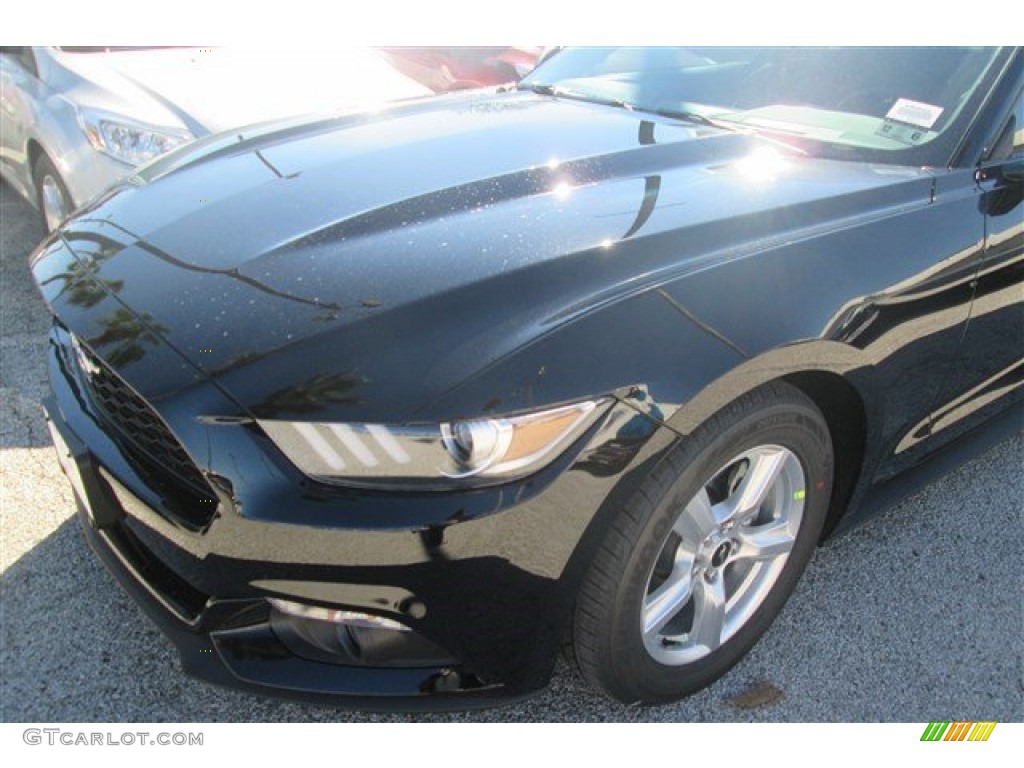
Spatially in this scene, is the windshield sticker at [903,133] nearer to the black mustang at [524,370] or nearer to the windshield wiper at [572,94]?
the black mustang at [524,370]

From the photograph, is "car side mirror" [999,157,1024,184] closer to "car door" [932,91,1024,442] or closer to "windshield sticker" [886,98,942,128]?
"car door" [932,91,1024,442]

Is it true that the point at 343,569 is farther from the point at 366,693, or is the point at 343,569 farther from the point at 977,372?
the point at 977,372

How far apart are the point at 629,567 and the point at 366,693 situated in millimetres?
561

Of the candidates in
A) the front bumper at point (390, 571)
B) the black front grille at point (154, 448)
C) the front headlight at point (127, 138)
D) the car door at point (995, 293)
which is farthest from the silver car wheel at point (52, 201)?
the car door at point (995, 293)

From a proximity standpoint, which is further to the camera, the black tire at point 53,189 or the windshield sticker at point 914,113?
the black tire at point 53,189

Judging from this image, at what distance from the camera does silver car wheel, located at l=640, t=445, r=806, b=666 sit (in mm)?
1869

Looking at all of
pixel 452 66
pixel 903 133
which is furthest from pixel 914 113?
pixel 452 66

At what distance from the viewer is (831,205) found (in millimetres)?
1979

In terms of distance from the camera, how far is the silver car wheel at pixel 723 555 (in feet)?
6.13

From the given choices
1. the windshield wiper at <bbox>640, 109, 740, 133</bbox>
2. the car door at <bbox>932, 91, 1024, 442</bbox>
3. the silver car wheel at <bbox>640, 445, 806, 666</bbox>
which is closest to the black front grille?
the silver car wheel at <bbox>640, 445, 806, 666</bbox>

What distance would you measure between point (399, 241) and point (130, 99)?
8.41 feet

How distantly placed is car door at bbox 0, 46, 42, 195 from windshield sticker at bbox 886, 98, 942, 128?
3.73 m

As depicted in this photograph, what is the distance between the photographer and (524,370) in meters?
1.53

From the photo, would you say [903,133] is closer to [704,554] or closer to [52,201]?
[704,554]
